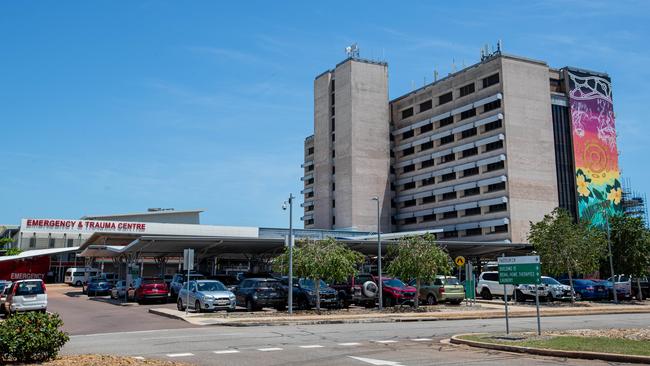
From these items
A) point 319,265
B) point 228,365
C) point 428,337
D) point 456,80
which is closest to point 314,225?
point 456,80

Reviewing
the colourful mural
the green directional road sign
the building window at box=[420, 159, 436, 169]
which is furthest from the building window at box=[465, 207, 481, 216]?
the green directional road sign

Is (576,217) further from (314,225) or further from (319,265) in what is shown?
(319,265)

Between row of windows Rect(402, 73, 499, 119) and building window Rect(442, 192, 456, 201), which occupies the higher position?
row of windows Rect(402, 73, 499, 119)

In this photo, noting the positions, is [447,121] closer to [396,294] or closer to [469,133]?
[469,133]

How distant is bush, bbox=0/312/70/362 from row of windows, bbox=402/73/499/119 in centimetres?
7559

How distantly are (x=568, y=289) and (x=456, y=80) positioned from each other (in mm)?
52199

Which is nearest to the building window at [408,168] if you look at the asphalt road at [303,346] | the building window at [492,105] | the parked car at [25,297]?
the building window at [492,105]

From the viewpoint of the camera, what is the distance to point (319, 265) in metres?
27.9

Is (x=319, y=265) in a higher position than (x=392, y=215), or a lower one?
lower

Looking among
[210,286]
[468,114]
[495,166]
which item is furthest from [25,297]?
[468,114]

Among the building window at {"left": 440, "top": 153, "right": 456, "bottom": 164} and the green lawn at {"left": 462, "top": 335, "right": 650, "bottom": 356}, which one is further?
the building window at {"left": 440, "top": 153, "right": 456, "bottom": 164}

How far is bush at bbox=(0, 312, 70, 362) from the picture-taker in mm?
10500

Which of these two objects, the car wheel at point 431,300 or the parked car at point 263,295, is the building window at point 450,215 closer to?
the car wheel at point 431,300

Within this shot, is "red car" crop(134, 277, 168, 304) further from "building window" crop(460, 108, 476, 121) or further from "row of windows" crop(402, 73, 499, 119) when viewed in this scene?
"row of windows" crop(402, 73, 499, 119)
